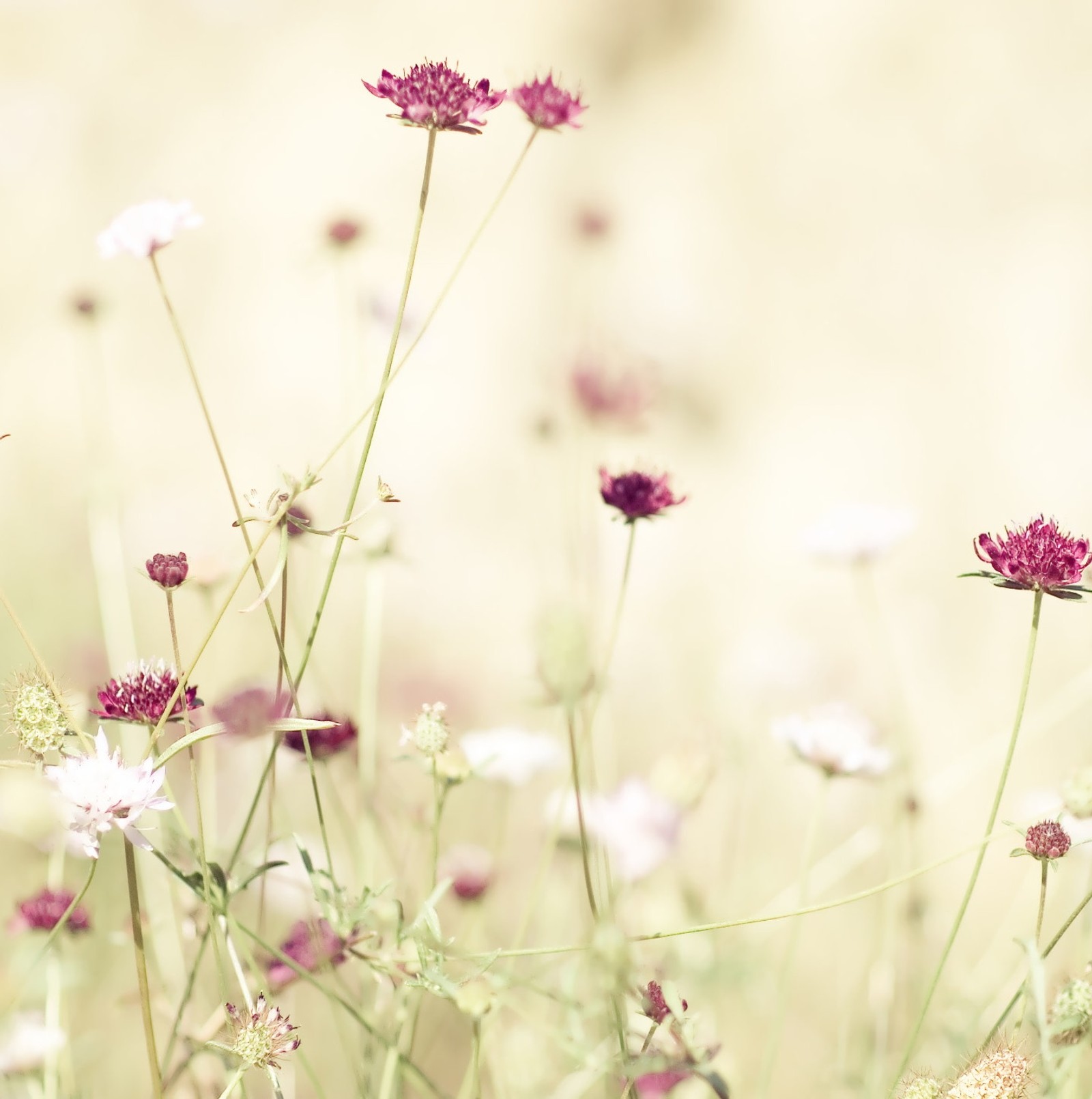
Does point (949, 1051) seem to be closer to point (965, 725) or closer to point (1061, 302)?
point (965, 725)

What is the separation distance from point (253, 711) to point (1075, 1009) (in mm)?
478

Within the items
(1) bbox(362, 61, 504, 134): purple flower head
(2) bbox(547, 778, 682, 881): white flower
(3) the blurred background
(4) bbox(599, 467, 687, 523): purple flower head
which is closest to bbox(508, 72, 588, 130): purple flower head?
(1) bbox(362, 61, 504, 134): purple flower head

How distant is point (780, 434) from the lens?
6.54 feet

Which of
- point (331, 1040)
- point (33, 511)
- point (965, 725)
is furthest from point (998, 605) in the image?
point (33, 511)

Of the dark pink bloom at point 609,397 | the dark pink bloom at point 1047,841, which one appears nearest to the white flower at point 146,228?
the dark pink bloom at point 609,397

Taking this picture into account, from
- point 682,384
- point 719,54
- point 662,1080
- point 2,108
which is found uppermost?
point 2,108

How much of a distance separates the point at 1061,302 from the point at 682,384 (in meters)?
0.68

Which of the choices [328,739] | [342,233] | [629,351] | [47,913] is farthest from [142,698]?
[629,351]

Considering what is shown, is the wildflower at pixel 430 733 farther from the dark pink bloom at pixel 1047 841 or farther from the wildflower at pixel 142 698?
the dark pink bloom at pixel 1047 841

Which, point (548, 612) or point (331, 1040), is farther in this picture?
point (331, 1040)

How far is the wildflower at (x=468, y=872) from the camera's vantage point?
825mm

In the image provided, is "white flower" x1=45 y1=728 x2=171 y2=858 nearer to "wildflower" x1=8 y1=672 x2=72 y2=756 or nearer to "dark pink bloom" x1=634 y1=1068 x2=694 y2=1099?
"wildflower" x1=8 y1=672 x2=72 y2=756

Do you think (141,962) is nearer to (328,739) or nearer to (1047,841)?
(328,739)

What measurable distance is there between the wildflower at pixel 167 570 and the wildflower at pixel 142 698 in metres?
0.05
